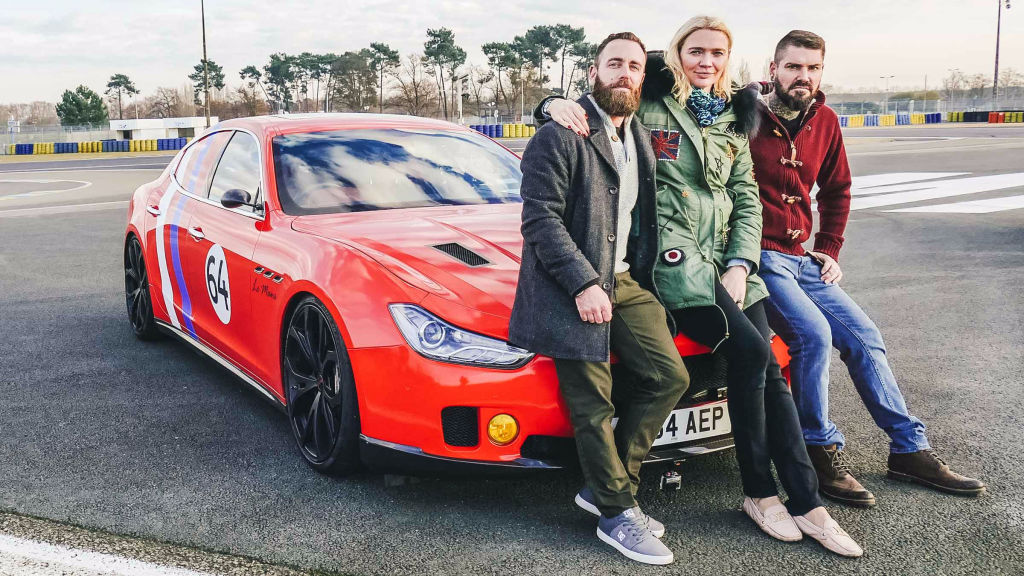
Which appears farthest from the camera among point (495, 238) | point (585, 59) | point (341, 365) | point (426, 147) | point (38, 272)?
point (585, 59)

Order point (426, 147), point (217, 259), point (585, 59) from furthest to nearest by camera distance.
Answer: point (585, 59)
point (426, 147)
point (217, 259)

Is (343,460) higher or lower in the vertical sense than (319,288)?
lower

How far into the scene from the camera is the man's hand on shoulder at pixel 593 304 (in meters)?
3.07

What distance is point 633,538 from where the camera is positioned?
3.12 m

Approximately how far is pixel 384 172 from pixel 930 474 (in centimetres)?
285

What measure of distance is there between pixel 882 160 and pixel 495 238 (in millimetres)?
20813

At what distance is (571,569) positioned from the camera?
3.04 meters

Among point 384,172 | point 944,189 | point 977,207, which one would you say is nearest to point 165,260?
point 384,172

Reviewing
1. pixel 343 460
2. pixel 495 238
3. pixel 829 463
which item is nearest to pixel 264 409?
pixel 343 460

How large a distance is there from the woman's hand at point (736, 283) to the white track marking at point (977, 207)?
1022cm

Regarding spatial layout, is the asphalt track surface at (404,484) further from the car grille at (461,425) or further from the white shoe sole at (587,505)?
the car grille at (461,425)

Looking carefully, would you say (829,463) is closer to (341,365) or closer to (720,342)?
(720,342)

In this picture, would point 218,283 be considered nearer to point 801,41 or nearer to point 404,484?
point 404,484

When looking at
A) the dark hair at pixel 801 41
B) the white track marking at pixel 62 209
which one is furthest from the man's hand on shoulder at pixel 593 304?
the white track marking at pixel 62 209
